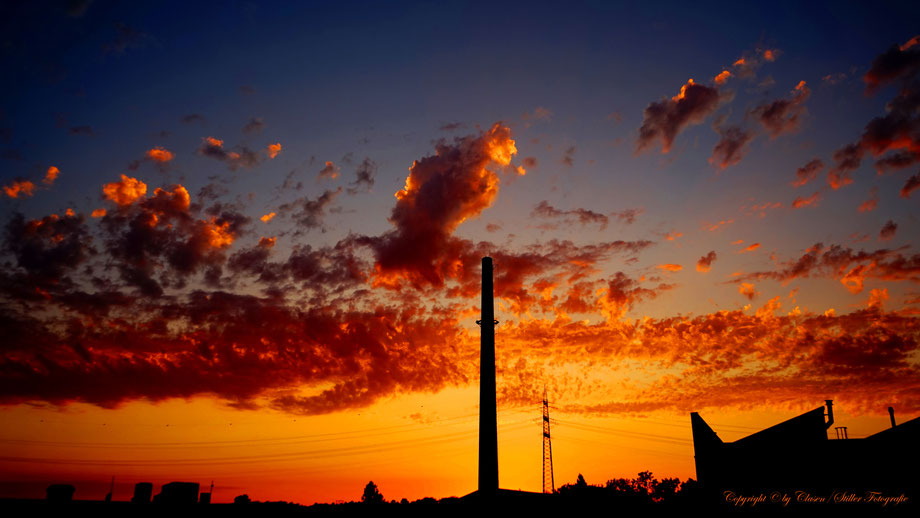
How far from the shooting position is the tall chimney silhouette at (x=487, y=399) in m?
35.9

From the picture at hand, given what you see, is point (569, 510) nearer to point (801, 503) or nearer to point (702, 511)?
point (702, 511)

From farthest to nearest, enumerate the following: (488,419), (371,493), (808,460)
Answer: (371,493)
(488,419)
(808,460)

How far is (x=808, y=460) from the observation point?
27.6m

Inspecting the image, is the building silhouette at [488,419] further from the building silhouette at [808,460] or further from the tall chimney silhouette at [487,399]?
the building silhouette at [808,460]

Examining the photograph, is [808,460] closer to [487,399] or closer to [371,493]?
[487,399]

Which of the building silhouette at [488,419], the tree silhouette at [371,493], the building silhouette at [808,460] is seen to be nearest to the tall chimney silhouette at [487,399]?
the building silhouette at [488,419]

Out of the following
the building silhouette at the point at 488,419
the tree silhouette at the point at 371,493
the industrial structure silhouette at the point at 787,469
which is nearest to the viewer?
the industrial structure silhouette at the point at 787,469

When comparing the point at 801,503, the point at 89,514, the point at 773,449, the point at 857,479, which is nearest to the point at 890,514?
the point at 857,479

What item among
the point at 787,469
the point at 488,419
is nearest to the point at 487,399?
the point at 488,419

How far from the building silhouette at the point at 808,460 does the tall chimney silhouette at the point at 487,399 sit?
12763 millimetres

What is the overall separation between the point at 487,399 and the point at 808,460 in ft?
62.7

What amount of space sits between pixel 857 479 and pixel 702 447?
23.6 feet

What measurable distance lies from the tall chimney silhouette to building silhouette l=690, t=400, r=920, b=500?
12.8m

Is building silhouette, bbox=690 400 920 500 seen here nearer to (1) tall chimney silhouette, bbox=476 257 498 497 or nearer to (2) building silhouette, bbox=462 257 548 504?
(2) building silhouette, bbox=462 257 548 504
